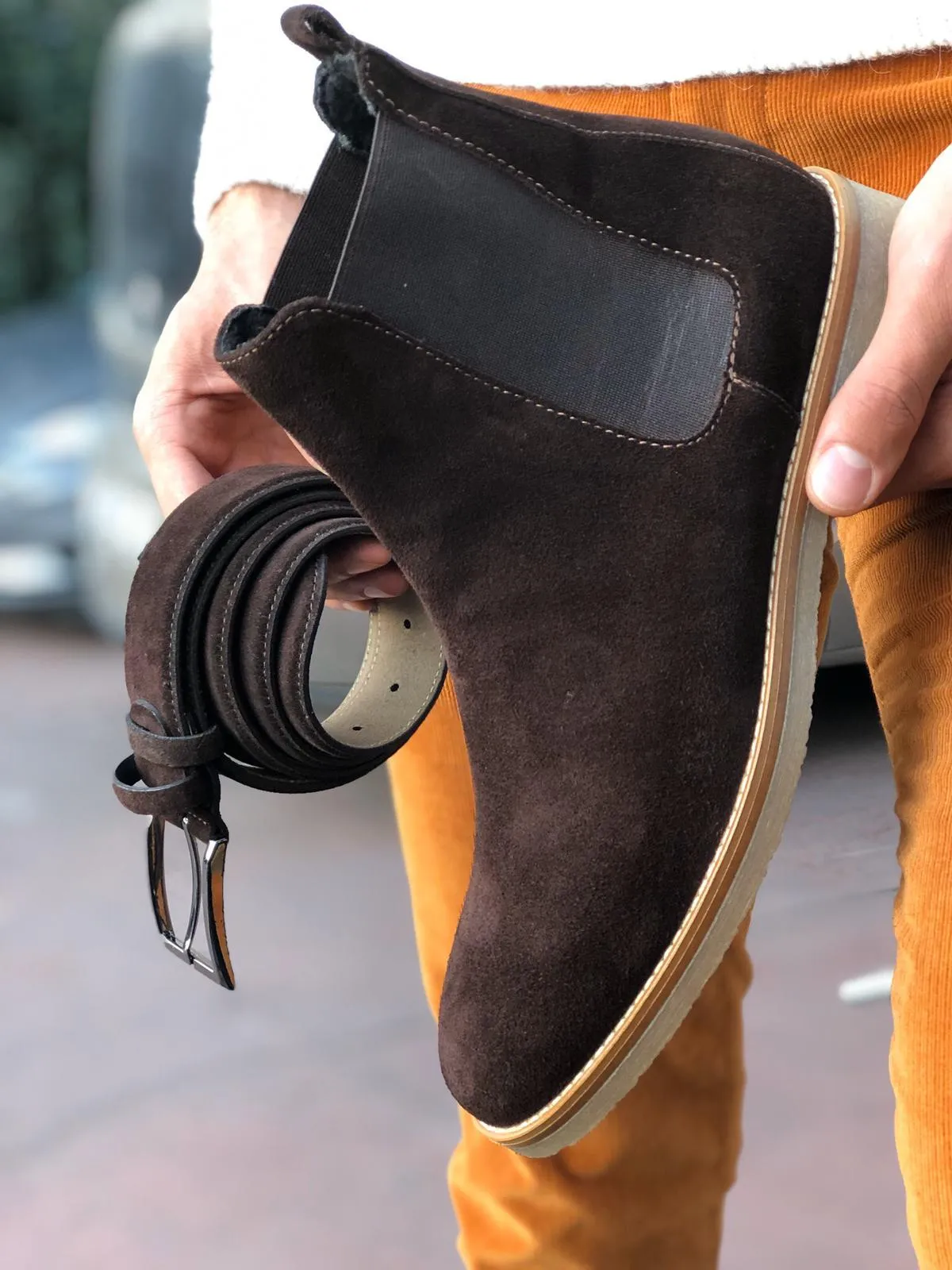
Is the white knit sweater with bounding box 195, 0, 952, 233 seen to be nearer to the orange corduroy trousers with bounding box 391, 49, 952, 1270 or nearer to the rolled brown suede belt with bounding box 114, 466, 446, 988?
the orange corduroy trousers with bounding box 391, 49, 952, 1270

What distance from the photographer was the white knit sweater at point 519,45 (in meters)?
0.49

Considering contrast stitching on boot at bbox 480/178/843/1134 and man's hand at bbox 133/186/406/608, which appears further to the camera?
man's hand at bbox 133/186/406/608

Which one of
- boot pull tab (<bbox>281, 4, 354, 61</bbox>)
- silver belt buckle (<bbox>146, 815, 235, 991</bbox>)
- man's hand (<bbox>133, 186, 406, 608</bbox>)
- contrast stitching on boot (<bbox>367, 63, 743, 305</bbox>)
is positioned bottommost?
silver belt buckle (<bbox>146, 815, 235, 991</bbox>)

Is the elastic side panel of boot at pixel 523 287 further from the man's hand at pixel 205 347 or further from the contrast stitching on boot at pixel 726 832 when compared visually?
the man's hand at pixel 205 347

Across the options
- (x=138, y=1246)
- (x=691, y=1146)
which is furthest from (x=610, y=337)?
(x=138, y=1246)

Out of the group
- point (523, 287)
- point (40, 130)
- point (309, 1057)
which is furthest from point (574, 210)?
point (40, 130)

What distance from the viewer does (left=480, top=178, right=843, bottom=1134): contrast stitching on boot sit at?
47 cm

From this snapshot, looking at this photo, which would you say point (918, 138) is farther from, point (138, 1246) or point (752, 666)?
point (138, 1246)

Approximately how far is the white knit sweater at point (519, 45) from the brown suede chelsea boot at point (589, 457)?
5cm

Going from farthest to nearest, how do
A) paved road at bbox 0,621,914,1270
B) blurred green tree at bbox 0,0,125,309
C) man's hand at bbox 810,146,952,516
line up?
blurred green tree at bbox 0,0,125,309 < paved road at bbox 0,621,914,1270 < man's hand at bbox 810,146,952,516

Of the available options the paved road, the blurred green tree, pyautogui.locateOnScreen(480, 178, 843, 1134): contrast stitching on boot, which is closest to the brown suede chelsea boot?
pyautogui.locateOnScreen(480, 178, 843, 1134): contrast stitching on boot

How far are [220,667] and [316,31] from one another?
0.24m

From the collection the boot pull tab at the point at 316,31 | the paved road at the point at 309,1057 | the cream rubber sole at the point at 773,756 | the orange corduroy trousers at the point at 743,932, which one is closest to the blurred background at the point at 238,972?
the paved road at the point at 309,1057

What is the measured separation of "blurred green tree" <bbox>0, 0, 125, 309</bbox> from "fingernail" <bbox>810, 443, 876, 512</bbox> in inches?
86.5
